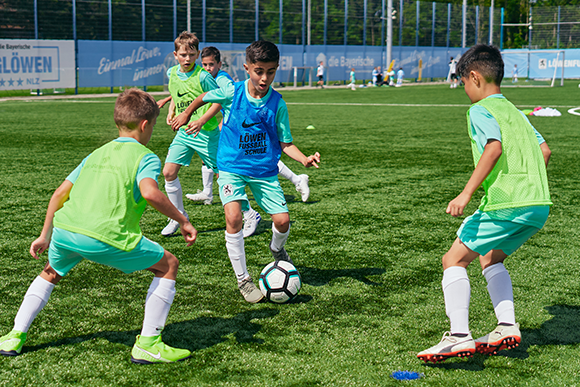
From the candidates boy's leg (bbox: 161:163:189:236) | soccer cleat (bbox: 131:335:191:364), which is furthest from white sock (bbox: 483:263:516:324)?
boy's leg (bbox: 161:163:189:236)

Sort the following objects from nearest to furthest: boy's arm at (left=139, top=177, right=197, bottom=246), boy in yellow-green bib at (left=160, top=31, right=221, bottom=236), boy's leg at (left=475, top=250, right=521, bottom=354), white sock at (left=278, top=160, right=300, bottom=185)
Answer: boy's arm at (left=139, top=177, right=197, bottom=246)
boy's leg at (left=475, top=250, right=521, bottom=354)
boy in yellow-green bib at (left=160, top=31, right=221, bottom=236)
white sock at (left=278, top=160, right=300, bottom=185)

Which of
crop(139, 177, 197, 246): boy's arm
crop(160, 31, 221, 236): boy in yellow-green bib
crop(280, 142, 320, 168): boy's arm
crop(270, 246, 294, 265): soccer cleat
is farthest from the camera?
crop(160, 31, 221, 236): boy in yellow-green bib

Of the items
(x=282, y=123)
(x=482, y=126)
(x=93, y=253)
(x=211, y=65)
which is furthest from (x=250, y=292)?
(x=211, y=65)

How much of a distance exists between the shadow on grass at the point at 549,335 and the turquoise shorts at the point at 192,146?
3409mm

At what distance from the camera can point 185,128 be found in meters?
5.69

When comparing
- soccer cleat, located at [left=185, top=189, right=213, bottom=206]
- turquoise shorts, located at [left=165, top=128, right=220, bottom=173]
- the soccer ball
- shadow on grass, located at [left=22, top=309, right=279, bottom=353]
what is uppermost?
turquoise shorts, located at [left=165, top=128, right=220, bottom=173]

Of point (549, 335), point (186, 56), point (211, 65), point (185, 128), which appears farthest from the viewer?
point (211, 65)

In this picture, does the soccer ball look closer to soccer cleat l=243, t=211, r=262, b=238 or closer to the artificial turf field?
the artificial turf field

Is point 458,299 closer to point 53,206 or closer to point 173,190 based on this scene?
point 53,206

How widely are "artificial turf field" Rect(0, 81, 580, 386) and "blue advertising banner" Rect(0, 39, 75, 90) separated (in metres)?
20.4

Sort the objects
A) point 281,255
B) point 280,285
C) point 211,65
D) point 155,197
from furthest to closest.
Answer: point 211,65
point 281,255
point 280,285
point 155,197

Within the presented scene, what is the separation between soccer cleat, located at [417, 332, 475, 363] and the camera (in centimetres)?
298

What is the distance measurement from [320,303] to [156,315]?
1.32 metres

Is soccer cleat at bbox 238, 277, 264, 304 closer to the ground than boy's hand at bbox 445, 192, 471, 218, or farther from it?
closer to the ground
